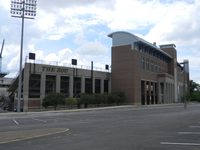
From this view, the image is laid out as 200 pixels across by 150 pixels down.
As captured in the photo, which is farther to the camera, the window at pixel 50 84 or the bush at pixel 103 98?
the window at pixel 50 84

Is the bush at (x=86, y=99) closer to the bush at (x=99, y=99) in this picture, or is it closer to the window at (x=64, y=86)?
the bush at (x=99, y=99)

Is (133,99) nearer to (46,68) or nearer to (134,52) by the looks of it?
(134,52)

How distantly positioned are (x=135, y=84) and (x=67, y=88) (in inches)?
785

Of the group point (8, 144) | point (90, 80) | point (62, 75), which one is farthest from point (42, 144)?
point (90, 80)

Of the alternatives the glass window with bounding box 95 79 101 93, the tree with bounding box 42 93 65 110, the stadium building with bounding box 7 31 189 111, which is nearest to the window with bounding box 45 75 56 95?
the stadium building with bounding box 7 31 189 111

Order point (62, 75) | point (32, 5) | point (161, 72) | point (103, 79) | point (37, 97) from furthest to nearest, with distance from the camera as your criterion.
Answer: point (161, 72), point (103, 79), point (62, 75), point (37, 97), point (32, 5)

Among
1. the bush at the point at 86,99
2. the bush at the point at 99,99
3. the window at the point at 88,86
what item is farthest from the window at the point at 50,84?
the window at the point at 88,86

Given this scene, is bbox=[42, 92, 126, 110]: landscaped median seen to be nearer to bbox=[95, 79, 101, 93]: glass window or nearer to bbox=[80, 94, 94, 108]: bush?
bbox=[80, 94, 94, 108]: bush

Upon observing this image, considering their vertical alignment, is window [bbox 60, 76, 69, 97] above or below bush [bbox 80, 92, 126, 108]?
above

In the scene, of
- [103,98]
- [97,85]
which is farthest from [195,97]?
[103,98]

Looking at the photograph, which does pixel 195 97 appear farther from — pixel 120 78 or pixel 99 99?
pixel 99 99

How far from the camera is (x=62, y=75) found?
69438 mm

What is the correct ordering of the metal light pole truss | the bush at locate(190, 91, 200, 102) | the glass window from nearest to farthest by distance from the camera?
the metal light pole truss → the glass window → the bush at locate(190, 91, 200, 102)

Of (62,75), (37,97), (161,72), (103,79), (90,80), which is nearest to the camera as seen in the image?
(37,97)
